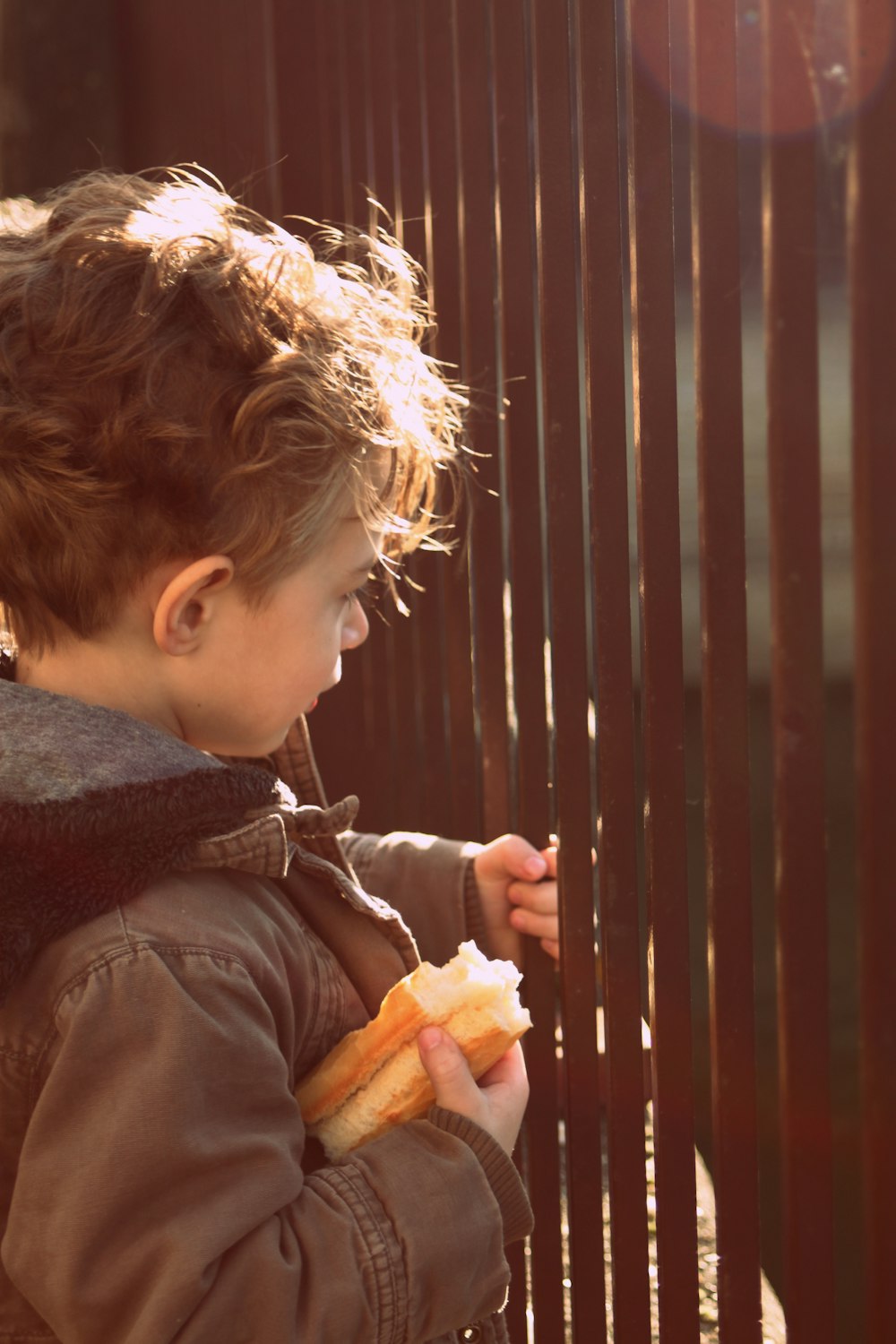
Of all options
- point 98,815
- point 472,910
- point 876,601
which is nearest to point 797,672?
point 876,601

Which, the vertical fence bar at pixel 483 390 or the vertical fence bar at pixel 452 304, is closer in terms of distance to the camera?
the vertical fence bar at pixel 483 390

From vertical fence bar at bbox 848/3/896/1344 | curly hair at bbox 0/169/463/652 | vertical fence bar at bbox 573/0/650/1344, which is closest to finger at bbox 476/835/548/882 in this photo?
vertical fence bar at bbox 573/0/650/1344

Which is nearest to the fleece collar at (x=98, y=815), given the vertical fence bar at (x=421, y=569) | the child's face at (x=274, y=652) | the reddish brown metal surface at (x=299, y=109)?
the child's face at (x=274, y=652)

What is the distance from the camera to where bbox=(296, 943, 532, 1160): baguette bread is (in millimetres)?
1561

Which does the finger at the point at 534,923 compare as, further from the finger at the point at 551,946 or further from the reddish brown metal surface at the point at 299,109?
the reddish brown metal surface at the point at 299,109

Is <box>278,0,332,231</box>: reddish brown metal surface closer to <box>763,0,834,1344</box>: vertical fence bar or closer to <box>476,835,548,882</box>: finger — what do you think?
<box>476,835,548,882</box>: finger

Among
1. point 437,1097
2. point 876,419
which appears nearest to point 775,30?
point 876,419

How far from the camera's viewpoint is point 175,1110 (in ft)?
4.29

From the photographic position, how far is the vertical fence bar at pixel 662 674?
1570 mm

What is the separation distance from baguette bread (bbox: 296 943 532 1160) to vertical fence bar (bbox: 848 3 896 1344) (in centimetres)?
42

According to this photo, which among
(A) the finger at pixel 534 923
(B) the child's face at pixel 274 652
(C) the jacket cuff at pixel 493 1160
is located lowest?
(C) the jacket cuff at pixel 493 1160

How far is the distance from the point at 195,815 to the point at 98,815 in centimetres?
11

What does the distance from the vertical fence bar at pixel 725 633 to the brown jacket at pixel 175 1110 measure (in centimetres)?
27

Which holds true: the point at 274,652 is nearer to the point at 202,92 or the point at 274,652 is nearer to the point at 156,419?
the point at 156,419
